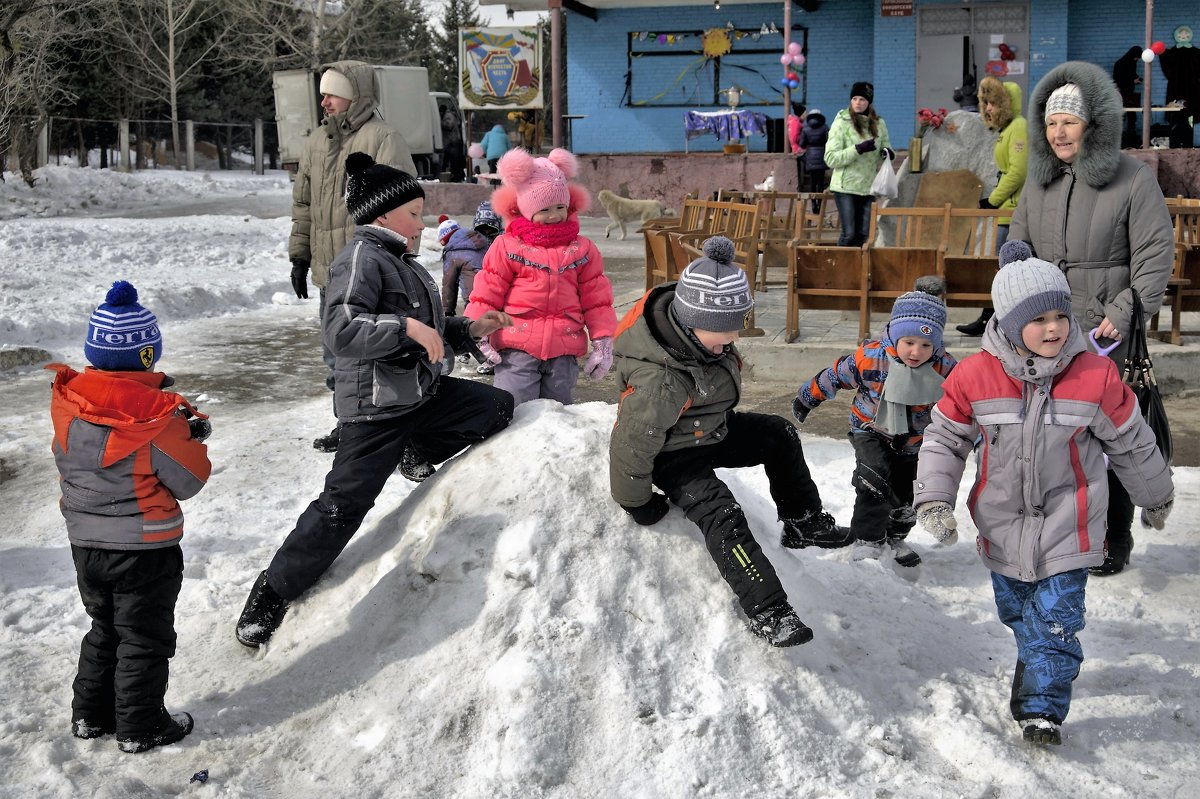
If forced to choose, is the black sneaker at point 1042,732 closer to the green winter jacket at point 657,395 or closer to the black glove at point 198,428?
the green winter jacket at point 657,395

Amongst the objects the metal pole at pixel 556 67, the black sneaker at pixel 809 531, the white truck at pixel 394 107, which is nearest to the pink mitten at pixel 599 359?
the black sneaker at pixel 809 531

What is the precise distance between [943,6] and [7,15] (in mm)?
15470

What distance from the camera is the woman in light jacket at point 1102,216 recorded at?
4582 mm

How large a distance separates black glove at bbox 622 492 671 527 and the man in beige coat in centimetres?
279

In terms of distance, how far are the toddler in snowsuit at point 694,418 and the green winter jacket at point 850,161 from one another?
8.29 metres

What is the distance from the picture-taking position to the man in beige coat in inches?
240

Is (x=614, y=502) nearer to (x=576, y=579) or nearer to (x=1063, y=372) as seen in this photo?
(x=576, y=579)

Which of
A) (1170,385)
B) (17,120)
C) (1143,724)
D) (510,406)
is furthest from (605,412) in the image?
(17,120)

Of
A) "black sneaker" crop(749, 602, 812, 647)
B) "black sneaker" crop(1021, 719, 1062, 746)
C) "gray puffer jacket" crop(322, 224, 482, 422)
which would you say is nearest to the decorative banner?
"gray puffer jacket" crop(322, 224, 482, 422)

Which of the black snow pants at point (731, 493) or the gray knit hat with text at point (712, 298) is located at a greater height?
the gray knit hat with text at point (712, 298)

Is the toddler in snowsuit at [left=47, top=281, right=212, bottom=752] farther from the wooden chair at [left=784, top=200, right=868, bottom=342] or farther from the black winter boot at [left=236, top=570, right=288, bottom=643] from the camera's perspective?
the wooden chair at [left=784, top=200, right=868, bottom=342]

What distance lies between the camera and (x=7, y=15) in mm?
18250

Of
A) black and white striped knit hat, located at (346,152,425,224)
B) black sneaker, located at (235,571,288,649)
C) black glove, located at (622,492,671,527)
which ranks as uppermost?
black and white striped knit hat, located at (346,152,425,224)

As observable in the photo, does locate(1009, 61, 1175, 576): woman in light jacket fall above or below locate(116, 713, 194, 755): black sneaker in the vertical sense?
above
